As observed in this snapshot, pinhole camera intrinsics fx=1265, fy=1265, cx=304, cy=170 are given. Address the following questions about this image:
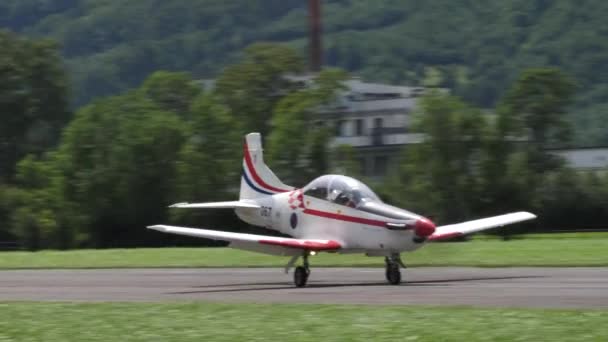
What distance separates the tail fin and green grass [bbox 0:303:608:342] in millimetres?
10467

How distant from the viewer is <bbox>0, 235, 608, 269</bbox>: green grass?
31391 millimetres

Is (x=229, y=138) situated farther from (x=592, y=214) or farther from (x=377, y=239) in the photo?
(x=377, y=239)

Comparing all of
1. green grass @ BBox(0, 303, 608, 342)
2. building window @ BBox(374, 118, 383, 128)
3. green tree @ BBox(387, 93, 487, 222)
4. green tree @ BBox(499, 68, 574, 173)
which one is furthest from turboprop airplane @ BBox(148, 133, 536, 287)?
building window @ BBox(374, 118, 383, 128)

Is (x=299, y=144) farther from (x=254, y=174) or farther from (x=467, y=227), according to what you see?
(x=467, y=227)

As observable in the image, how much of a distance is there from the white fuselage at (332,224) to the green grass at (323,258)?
188cm

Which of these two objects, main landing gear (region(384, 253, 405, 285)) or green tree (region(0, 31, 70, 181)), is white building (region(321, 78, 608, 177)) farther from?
main landing gear (region(384, 253, 405, 285))

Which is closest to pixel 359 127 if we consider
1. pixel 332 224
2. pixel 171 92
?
pixel 171 92

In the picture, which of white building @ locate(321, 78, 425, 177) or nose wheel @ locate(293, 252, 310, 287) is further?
white building @ locate(321, 78, 425, 177)

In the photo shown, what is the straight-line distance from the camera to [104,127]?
7581cm

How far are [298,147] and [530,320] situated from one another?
52.3m

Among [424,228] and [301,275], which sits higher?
[424,228]

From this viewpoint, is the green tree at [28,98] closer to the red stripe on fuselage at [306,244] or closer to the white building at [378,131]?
the white building at [378,131]

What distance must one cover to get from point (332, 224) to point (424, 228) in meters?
2.57

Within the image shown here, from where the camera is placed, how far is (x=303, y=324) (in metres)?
16.2
